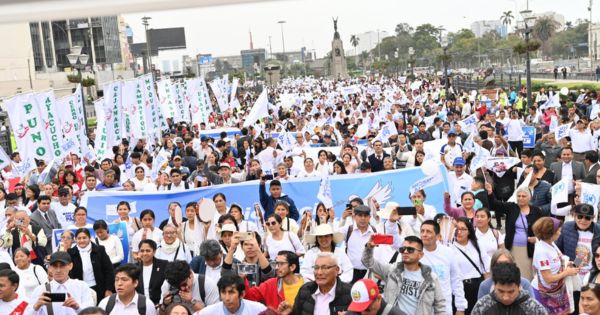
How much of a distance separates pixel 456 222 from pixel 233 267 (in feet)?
6.74

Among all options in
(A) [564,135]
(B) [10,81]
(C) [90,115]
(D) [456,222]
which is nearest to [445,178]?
(D) [456,222]

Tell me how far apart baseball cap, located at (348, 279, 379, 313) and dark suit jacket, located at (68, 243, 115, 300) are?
10.7ft

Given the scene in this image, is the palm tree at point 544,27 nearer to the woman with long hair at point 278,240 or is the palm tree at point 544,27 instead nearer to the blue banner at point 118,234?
the blue banner at point 118,234

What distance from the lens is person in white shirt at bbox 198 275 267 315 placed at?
5.26 metres

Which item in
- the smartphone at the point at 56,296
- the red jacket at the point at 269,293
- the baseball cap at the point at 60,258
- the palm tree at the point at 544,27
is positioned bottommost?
the red jacket at the point at 269,293

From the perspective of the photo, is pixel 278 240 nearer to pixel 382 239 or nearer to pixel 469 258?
pixel 382 239

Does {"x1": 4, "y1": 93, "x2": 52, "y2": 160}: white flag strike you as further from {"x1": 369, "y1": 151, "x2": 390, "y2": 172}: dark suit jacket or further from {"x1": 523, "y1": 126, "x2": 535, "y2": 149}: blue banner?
{"x1": 523, "y1": 126, "x2": 535, "y2": 149}: blue banner

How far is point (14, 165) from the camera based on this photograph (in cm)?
1510

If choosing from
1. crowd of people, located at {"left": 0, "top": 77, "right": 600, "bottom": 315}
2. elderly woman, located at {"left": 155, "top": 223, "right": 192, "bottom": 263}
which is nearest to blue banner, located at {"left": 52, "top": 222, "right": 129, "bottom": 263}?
crowd of people, located at {"left": 0, "top": 77, "right": 600, "bottom": 315}

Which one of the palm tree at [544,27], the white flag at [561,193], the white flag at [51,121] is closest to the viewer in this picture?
the white flag at [561,193]

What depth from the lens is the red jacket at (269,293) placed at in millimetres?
5770

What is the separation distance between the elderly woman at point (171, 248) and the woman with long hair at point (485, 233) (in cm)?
275

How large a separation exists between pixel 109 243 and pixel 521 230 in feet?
13.7

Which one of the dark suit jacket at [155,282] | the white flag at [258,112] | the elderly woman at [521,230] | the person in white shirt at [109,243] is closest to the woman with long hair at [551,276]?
the elderly woman at [521,230]
